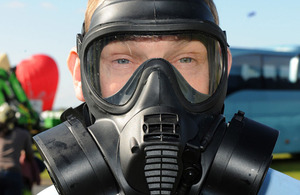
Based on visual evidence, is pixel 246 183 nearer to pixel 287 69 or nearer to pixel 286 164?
pixel 287 69

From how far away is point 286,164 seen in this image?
1320 centimetres

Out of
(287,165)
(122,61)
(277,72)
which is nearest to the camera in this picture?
(122,61)

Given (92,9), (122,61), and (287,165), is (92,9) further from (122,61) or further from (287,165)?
(287,165)

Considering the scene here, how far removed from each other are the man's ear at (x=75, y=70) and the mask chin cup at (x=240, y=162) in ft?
2.37

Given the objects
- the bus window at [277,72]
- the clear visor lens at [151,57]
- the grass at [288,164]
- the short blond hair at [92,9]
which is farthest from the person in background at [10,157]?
the bus window at [277,72]

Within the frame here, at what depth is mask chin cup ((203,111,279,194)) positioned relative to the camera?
159cm

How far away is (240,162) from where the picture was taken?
5.32ft

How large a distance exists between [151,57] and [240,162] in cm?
57

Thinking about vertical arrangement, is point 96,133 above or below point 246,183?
above

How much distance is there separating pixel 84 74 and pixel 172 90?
398 millimetres

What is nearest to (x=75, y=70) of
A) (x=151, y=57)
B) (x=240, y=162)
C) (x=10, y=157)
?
(x=151, y=57)

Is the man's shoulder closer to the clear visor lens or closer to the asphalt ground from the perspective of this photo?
the clear visor lens

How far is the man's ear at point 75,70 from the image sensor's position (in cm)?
192

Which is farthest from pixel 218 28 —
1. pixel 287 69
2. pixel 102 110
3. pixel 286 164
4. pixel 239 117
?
pixel 286 164
